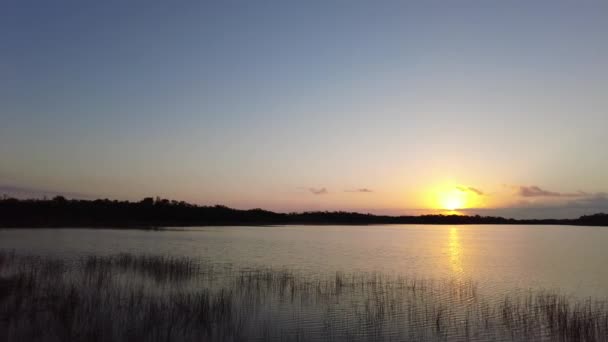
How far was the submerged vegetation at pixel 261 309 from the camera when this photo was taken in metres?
10.1

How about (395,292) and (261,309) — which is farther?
(395,292)

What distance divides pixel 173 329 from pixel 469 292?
11.5 metres

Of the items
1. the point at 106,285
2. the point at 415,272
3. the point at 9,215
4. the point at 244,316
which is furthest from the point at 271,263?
the point at 9,215

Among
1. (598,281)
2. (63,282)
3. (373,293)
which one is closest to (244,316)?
(373,293)

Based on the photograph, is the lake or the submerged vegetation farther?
the lake

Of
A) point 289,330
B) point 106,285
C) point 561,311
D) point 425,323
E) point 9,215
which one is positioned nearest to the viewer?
point 289,330

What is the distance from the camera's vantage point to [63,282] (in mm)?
15469

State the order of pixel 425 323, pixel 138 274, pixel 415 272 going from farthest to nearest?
pixel 415 272, pixel 138 274, pixel 425 323

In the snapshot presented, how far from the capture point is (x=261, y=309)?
42.9 feet

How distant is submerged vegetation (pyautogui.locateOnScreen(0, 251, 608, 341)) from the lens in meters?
10.1

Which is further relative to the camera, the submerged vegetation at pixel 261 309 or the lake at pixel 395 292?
the lake at pixel 395 292

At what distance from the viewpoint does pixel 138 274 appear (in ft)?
61.5

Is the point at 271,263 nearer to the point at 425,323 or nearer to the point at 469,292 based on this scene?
the point at 469,292

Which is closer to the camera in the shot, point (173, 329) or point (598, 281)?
point (173, 329)
